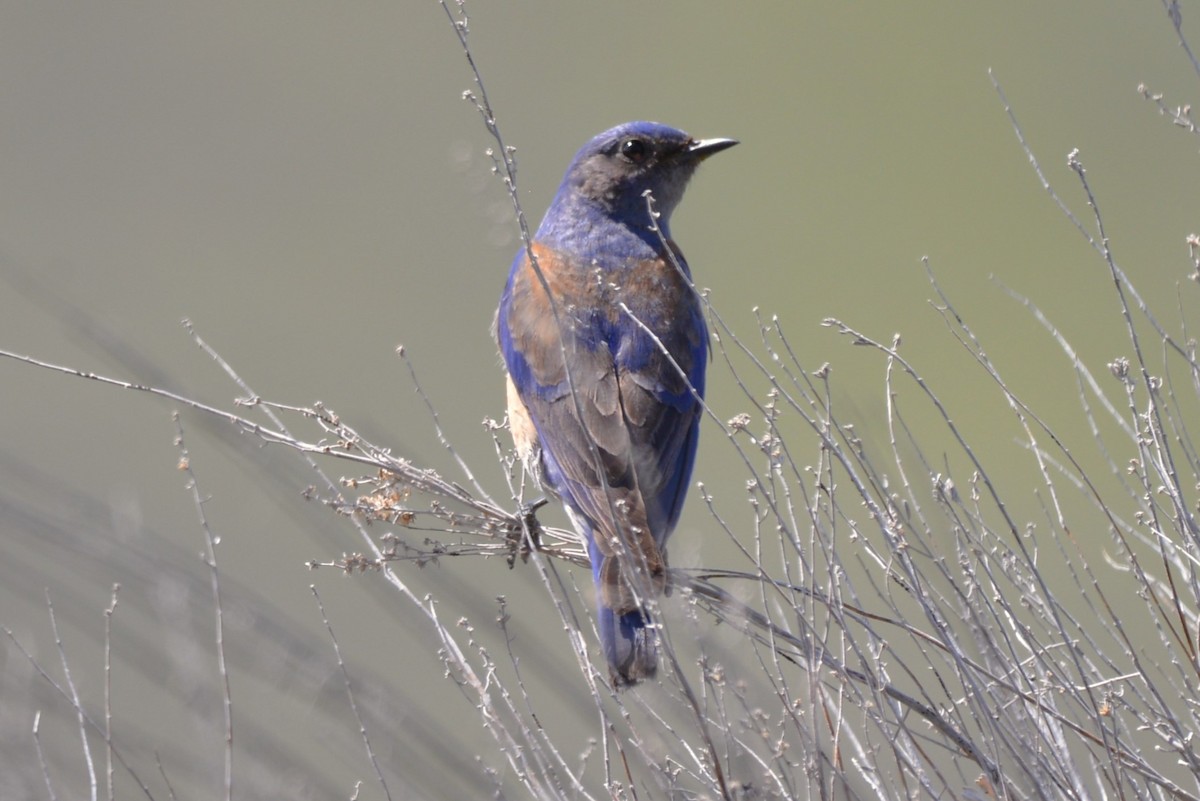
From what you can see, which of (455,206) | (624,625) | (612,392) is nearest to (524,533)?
(624,625)

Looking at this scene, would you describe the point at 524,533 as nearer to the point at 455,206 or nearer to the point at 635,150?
the point at 635,150

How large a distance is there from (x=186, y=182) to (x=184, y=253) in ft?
2.68

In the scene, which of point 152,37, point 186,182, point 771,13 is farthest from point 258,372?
point 771,13

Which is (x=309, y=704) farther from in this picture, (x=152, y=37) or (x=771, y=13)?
(x=771, y=13)

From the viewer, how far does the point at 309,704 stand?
3.01m

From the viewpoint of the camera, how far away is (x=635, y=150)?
5.11 metres

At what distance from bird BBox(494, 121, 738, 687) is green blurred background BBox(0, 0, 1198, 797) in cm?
350

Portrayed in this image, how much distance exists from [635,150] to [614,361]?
1.18 meters

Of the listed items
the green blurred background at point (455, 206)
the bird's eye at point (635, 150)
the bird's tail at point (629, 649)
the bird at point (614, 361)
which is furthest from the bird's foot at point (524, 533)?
the green blurred background at point (455, 206)

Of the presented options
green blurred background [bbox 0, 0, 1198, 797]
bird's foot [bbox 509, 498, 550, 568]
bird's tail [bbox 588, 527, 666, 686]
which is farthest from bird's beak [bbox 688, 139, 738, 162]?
green blurred background [bbox 0, 0, 1198, 797]

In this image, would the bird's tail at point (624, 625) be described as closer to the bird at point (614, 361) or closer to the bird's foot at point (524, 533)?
the bird at point (614, 361)

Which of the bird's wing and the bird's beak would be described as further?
the bird's beak

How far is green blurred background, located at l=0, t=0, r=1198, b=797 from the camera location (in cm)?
1023

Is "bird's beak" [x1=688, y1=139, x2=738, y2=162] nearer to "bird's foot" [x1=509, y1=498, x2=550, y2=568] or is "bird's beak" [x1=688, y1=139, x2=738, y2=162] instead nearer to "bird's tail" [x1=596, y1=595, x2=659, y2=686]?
"bird's foot" [x1=509, y1=498, x2=550, y2=568]
